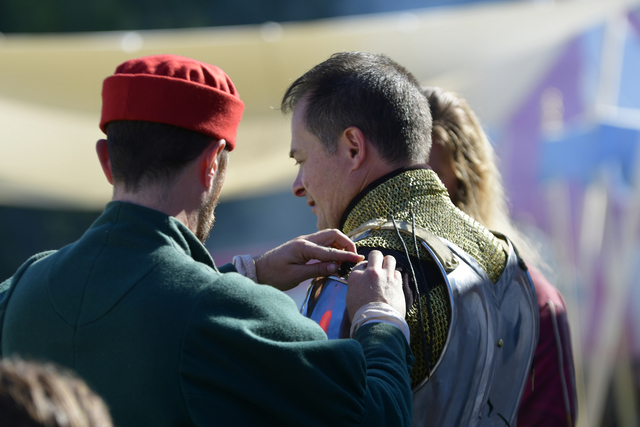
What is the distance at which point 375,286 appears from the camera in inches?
52.9

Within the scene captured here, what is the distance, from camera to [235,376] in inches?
43.9

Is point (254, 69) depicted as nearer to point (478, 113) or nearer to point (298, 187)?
point (478, 113)

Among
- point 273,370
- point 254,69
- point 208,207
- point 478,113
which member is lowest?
point 273,370

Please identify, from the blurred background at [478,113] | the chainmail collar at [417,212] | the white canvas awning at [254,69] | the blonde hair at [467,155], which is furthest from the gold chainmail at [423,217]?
the white canvas awning at [254,69]

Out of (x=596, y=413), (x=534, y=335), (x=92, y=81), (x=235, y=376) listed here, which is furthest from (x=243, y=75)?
(x=235, y=376)

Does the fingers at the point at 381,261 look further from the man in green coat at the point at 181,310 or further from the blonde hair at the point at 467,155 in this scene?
the blonde hair at the point at 467,155

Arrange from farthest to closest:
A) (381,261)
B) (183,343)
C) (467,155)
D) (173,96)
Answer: (467,155) → (381,261) → (173,96) → (183,343)

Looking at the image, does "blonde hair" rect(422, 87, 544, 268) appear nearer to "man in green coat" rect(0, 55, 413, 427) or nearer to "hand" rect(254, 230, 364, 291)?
"hand" rect(254, 230, 364, 291)

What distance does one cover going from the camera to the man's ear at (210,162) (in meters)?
1.36

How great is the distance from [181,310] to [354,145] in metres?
0.67

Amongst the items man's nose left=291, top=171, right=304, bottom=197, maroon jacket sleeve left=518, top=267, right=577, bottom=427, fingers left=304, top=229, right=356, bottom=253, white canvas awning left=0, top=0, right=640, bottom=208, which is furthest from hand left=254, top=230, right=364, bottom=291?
white canvas awning left=0, top=0, right=640, bottom=208

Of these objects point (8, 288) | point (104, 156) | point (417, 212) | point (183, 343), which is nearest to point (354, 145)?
point (417, 212)

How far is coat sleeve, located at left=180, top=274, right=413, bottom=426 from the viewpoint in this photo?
1095 millimetres

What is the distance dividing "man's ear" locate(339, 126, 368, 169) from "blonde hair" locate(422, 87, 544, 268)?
773 millimetres
